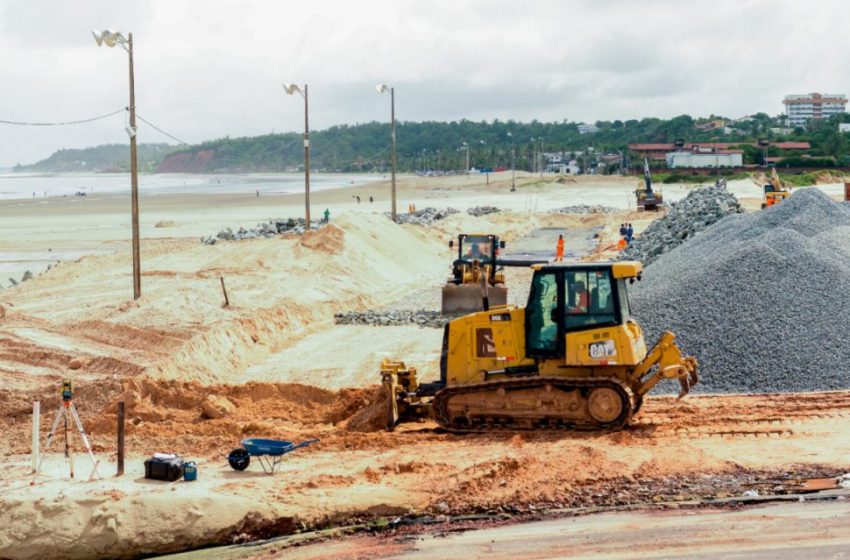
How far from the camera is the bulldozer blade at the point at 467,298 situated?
27641 mm

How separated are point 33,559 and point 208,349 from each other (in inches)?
417

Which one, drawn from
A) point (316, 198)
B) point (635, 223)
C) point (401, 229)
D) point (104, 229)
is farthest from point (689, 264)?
point (316, 198)

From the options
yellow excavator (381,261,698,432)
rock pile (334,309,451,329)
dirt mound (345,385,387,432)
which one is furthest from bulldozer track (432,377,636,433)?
rock pile (334,309,451,329)

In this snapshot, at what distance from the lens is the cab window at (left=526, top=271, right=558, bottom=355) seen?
14.8 meters

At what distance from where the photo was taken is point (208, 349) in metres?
23.0

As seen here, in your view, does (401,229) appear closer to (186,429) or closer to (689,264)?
(689,264)

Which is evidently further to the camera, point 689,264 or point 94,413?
point 689,264

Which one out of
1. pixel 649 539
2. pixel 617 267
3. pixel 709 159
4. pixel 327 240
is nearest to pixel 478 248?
pixel 327 240

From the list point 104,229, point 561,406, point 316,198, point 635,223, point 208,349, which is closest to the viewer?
point 561,406

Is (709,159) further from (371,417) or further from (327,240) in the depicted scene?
(371,417)

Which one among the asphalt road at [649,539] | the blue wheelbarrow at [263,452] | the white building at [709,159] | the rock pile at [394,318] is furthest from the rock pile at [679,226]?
the white building at [709,159]

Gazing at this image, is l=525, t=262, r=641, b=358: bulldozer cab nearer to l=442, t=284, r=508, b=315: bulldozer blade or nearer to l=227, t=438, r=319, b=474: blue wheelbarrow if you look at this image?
l=227, t=438, r=319, b=474: blue wheelbarrow

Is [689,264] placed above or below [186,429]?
above

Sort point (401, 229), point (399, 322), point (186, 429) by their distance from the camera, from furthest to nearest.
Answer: point (401, 229) < point (399, 322) < point (186, 429)
